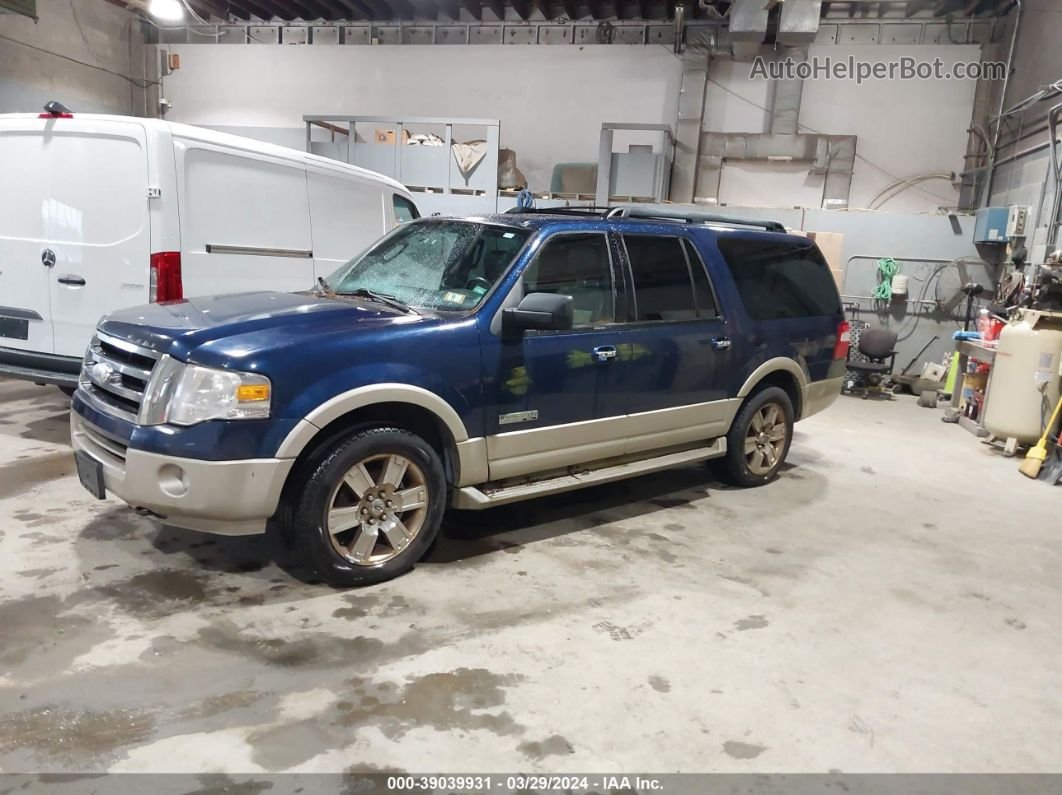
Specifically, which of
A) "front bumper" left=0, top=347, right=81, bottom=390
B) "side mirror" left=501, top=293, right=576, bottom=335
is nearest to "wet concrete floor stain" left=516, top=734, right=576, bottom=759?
"side mirror" left=501, top=293, right=576, bottom=335

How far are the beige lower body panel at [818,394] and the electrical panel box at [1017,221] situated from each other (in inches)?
192

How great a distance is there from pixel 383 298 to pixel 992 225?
28.7 ft

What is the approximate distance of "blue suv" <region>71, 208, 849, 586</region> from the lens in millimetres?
2920

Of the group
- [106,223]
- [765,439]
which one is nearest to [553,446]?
[765,439]

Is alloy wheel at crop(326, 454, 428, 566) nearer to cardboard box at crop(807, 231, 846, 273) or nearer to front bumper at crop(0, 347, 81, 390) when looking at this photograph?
front bumper at crop(0, 347, 81, 390)

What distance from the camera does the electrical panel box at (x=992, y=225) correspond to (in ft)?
29.7

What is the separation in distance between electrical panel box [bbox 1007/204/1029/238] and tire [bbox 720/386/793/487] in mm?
5521

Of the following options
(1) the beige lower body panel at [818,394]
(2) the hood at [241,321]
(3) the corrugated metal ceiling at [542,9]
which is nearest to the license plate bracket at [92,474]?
(2) the hood at [241,321]

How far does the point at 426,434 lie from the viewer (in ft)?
11.5

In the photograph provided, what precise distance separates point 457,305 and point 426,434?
0.65 m

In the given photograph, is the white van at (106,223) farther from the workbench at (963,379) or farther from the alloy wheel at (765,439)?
the workbench at (963,379)

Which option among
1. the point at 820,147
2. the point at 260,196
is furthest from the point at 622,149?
the point at 260,196

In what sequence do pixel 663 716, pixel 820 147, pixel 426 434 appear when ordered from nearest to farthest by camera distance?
pixel 663 716
pixel 426 434
pixel 820 147

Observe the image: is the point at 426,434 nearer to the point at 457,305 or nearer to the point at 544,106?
the point at 457,305
